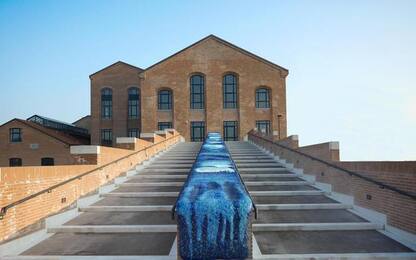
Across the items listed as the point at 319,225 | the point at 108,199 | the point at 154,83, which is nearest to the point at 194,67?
the point at 154,83

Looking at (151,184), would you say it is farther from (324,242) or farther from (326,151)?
(324,242)

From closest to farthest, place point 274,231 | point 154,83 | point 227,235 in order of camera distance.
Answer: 1. point 227,235
2. point 274,231
3. point 154,83

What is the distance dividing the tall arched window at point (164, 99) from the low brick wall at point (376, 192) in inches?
1002

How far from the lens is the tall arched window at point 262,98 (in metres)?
36.1

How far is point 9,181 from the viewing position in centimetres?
643

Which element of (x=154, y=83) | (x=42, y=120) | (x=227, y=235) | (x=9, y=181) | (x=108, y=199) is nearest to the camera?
(x=227, y=235)

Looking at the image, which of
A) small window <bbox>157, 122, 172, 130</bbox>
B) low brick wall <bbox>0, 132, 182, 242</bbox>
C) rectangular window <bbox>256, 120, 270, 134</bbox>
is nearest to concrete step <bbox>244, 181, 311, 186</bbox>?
low brick wall <bbox>0, 132, 182, 242</bbox>

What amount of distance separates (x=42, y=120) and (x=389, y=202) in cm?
4914

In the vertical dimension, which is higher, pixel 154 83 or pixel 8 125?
pixel 154 83

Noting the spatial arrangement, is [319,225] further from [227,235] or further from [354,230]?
[227,235]

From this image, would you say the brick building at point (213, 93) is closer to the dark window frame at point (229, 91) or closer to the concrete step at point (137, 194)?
the dark window frame at point (229, 91)

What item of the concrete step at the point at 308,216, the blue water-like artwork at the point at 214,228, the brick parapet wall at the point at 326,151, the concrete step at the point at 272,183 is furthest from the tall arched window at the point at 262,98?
the blue water-like artwork at the point at 214,228

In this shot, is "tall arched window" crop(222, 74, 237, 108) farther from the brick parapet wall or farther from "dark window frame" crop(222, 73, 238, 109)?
the brick parapet wall

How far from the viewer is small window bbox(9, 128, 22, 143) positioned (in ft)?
126
